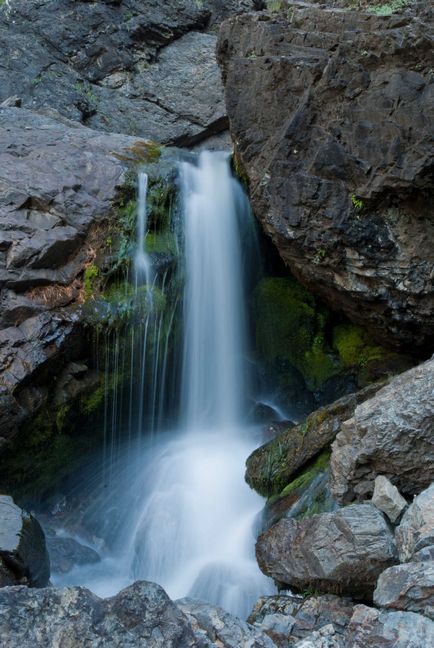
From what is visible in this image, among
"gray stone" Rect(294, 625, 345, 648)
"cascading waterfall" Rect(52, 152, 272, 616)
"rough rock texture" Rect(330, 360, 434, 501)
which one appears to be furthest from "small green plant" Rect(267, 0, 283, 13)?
"gray stone" Rect(294, 625, 345, 648)

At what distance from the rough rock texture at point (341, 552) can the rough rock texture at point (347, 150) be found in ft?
11.2

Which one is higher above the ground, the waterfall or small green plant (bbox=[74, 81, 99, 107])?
small green plant (bbox=[74, 81, 99, 107])

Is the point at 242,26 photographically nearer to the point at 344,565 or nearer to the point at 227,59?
the point at 227,59

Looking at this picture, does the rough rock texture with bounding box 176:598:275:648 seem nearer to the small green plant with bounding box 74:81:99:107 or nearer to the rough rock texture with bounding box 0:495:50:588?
the rough rock texture with bounding box 0:495:50:588

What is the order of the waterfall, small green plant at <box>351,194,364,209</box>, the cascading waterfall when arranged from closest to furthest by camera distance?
the cascading waterfall, small green plant at <box>351,194,364,209</box>, the waterfall

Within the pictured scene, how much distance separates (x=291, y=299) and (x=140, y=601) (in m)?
7.10

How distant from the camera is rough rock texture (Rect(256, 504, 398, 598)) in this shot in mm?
5035

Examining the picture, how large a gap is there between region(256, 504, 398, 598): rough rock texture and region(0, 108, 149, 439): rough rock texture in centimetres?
375

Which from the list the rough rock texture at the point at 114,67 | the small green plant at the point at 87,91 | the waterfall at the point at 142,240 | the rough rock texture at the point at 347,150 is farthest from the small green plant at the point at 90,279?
the small green plant at the point at 87,91

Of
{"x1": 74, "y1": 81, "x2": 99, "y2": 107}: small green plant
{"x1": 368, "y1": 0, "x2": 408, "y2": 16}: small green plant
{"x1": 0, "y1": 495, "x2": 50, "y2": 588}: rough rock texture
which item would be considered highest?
{"x1": 74, "y1": 81, "x2": 99, "y2": 107}: small green plant

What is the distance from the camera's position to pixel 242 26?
29.0ft

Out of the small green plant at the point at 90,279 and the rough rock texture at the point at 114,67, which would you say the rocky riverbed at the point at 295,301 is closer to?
the small green plant at the point at 90,279

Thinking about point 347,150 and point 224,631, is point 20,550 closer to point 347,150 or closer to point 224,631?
point 224,631

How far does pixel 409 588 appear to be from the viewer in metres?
4.15
